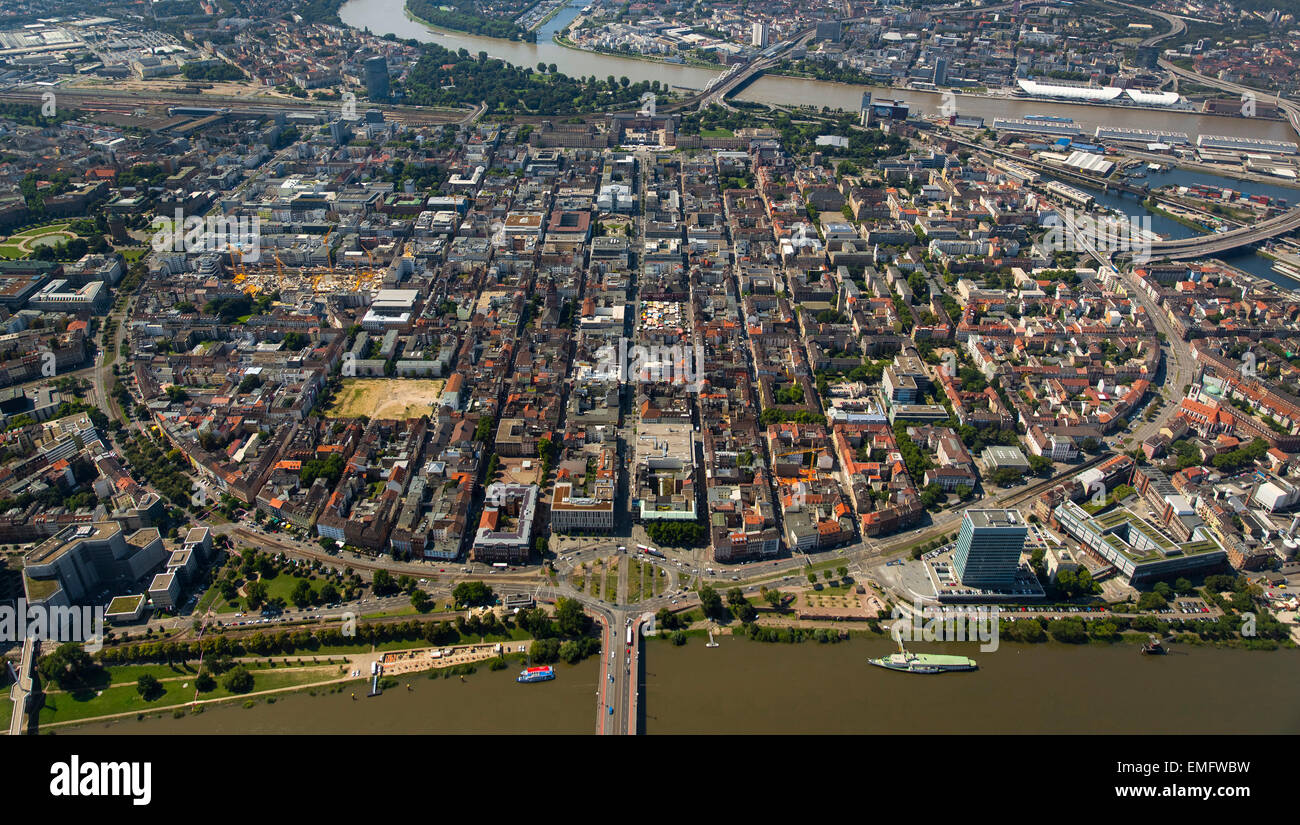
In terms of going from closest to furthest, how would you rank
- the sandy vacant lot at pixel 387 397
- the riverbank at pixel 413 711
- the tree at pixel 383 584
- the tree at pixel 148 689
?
the riverbank at pixel 413 711
the tree at pixel 148 689
the tree at pixel 383 584
the sandy vacant lot at pixel 387 397

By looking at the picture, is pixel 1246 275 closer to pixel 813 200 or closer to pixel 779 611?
pixel 813 200

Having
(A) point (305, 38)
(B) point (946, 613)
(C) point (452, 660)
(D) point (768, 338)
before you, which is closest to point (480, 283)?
(D) point (768, 338)

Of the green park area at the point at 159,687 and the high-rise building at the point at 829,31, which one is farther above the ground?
the high-rise building at the point at 829,31

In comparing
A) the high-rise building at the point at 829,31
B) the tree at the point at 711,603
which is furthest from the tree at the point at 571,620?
the high-rise building at the point at 829,31

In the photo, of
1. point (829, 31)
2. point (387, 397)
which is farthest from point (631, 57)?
point (387, 397)

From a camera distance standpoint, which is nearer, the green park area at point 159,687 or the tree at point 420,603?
the green park area at point 159,687

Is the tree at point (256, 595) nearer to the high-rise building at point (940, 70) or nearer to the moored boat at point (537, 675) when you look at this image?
the moored boat at point (537, 675)

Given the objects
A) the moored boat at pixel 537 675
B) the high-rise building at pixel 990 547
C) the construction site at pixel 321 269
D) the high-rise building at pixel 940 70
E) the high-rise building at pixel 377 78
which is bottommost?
the moored boat at pixel 537 675
